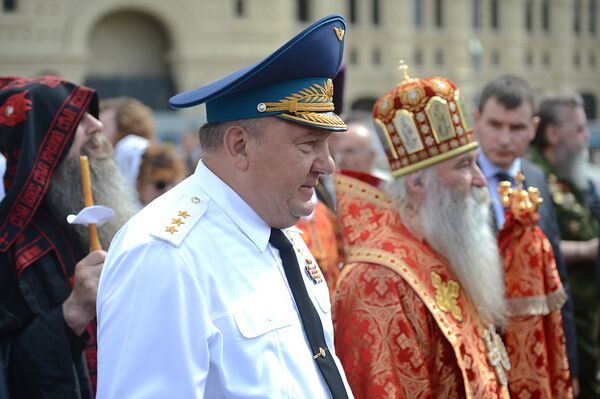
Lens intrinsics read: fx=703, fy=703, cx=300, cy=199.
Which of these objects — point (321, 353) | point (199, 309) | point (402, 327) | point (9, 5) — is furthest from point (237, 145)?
point (9, 5)

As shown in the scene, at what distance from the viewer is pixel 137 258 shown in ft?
5.30

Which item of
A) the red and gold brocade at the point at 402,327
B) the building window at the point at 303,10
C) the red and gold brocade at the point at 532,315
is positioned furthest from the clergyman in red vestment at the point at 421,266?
the building window at the point at 303,10

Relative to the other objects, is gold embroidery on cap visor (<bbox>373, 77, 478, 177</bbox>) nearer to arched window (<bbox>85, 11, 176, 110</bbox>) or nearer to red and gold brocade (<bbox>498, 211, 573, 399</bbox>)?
A: red and gold brocade (<bbox>498, 211, 573, 399</bbox>)

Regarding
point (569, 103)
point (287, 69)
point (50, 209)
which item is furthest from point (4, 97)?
point (569, 103)

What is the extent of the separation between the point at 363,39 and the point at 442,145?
3341 centimetres

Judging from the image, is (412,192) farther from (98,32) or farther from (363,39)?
(363,39)

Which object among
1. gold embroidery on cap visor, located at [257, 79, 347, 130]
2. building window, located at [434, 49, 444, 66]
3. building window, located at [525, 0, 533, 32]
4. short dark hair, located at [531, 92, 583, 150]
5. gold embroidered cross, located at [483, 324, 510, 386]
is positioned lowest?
gold embroidered cross, located at [483, 324, 510, 386]

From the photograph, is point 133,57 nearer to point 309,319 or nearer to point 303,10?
point 303,10

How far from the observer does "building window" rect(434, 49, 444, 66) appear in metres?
37.6

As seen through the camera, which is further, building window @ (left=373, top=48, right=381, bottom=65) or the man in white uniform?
building window @ (left=373, top=48, right=381, bottom=65)

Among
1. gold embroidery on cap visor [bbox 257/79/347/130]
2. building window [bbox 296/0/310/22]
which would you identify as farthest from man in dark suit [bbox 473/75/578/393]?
building window [bbox 296/0/310/22]

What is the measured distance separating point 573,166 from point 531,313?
189cm

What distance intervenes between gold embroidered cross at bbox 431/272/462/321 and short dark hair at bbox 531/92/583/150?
2.34m

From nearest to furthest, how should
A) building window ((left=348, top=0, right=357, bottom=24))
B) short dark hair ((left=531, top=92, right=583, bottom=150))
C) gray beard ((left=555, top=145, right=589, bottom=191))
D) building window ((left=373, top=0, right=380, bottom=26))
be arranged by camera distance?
gray beard ((left=555, top=145, right=589, bottom=191))
short dark hair ((left=531, top=92, right=583, bottom=150))
building window ((left=348, top=0, right=357, bottom=24))
building window ((left=373, top=0, right=380, bottom=26))
